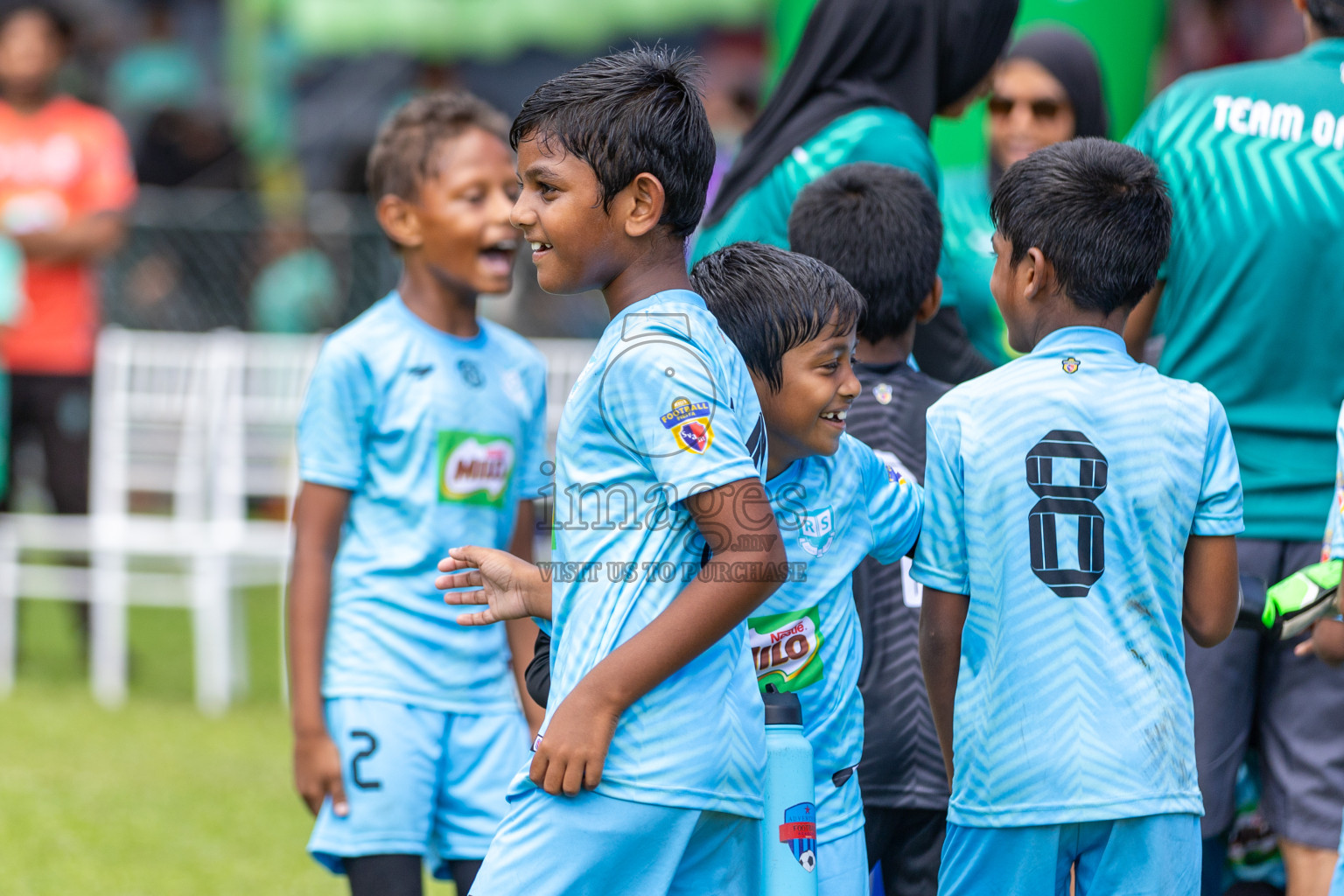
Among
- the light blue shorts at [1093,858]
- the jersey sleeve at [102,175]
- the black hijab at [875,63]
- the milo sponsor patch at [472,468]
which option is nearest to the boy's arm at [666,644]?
the light blue shorts at [1093,858]

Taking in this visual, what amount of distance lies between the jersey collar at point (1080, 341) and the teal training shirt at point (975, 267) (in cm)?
109

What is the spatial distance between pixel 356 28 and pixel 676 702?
782 cm

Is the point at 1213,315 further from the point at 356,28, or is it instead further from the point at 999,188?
the point at 356,28

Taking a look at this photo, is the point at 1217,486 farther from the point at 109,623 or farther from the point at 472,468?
the point at 109,623

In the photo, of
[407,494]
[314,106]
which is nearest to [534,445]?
[407,494]

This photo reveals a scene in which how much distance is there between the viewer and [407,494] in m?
2.83

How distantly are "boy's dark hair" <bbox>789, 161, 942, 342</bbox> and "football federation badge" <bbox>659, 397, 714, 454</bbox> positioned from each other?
2.61 ft

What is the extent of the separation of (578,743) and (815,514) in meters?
0.57

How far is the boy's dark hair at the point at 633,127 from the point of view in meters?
1.94

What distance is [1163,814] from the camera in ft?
6.60

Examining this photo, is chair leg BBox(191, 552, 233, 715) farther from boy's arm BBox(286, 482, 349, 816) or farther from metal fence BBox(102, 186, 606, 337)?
boy's arm BBox(286, 482, 349, 816)

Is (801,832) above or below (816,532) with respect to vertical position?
below

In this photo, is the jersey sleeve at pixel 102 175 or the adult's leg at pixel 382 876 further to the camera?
the jersey sleeve at pixel 102 175

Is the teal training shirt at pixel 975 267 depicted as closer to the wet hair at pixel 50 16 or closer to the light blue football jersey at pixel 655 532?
the light blue football jersey at pixel 655 532
